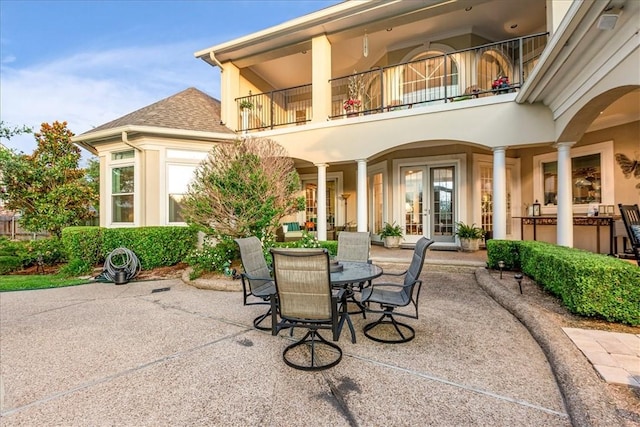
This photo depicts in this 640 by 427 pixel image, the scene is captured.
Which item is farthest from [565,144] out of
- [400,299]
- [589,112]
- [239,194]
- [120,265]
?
[120,265]

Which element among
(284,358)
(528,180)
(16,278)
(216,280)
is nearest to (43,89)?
(16,278)

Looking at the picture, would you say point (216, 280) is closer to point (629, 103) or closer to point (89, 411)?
point (89, 411)

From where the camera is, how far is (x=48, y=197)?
9508mm

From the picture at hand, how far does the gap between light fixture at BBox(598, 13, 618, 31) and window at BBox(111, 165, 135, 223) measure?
9.47 metres

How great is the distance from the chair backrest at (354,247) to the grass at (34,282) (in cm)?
592

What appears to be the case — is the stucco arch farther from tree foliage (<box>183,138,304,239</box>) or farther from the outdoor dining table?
tree foliage (<box>183,138,304,239</box>)

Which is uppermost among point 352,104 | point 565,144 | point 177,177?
point 352,104

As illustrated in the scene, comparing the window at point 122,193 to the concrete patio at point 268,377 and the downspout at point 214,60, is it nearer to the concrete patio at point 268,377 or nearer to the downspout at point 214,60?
the downspout at point 214,60

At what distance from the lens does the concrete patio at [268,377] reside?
2.06 m

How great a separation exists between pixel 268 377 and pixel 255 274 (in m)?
1.49

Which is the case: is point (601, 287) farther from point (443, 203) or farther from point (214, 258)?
point (214, 258)

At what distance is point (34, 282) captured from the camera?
665 centimetres

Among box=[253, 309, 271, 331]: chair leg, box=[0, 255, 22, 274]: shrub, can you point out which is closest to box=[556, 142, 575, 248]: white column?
box=[253, 309, 271, 331]: chair leg

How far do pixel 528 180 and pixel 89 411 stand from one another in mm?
10184
